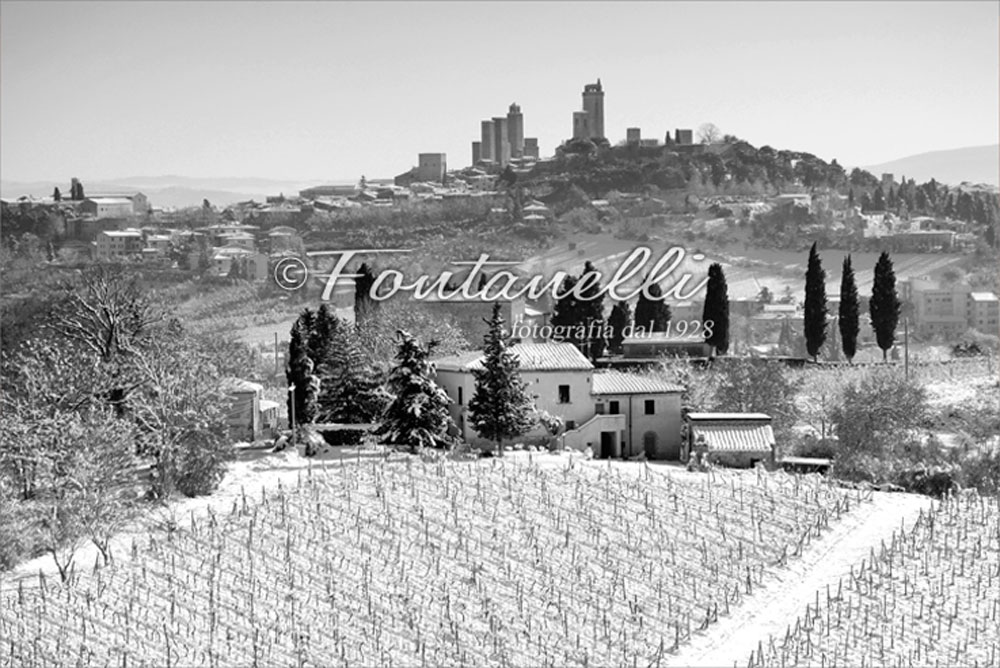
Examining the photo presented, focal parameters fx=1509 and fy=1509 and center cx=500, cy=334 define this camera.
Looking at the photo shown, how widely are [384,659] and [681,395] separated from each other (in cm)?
2213

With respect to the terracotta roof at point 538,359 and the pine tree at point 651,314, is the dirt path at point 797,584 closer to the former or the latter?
the terracotta roof at point 538,359

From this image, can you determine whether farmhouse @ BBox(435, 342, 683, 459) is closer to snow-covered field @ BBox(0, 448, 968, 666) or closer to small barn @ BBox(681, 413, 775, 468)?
small barn @ BBox(681, 413, 775, 468)

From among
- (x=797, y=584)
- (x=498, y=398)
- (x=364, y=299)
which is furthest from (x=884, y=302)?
(x=797, y=584)

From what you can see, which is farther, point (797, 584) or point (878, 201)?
point (878, 201)

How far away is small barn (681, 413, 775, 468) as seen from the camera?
40.8 m

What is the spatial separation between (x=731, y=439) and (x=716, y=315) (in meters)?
29.3

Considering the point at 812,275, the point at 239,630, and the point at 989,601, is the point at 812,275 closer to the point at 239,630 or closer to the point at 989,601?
the point at 989,601

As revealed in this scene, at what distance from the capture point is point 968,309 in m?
120

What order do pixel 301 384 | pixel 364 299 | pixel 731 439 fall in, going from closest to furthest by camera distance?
pixel 731 439
pixel 301 384
pixel 364 299

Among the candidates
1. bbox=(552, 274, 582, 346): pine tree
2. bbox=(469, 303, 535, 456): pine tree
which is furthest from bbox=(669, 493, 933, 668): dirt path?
bbox=(552, 274, 582, 346): pine tree

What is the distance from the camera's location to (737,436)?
137 ft

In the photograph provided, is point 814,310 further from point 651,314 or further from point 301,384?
point 301,384

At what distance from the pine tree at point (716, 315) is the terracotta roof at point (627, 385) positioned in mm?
24475

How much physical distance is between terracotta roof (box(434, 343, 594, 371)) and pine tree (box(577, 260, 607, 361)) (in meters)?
20.4
